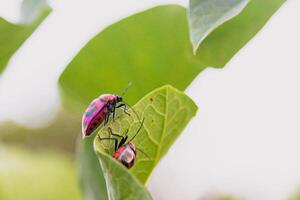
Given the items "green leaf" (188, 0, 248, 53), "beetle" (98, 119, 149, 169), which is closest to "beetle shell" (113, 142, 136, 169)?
"beetle" (98, 119, 149, 169)

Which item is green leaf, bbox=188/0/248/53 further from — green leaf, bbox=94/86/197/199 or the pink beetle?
the pink beetle

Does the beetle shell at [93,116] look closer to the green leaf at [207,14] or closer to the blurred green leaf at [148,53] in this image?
the blurred green leaf at [148,53]

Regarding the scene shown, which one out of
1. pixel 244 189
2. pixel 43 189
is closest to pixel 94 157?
pixel 43 189

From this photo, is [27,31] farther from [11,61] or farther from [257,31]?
[257,31]

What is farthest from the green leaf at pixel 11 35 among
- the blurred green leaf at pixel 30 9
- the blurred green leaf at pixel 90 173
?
the blurred green leaf at pixel 90 173

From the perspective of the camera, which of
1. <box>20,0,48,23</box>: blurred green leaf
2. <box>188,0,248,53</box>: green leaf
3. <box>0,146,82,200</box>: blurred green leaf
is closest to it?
<box>188,0,248,53</box>: green leaf

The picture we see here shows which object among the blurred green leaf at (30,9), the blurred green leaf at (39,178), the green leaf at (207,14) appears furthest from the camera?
the blurred green leaf at (39,178)
